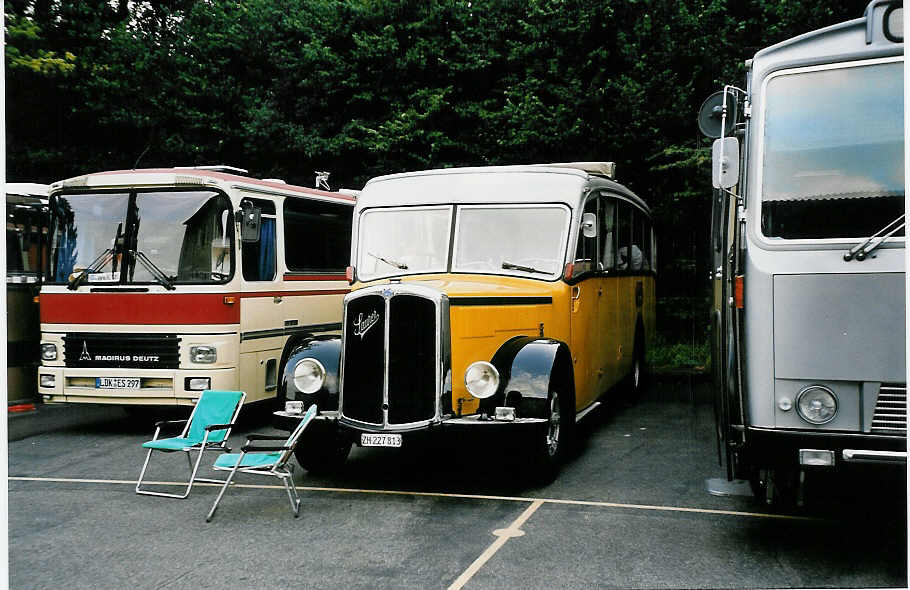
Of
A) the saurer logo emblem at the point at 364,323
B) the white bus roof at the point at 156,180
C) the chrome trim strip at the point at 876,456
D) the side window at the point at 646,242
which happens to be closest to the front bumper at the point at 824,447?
the chrome trim strip at the point at 876,456

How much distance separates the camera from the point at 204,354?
10273 millimetres

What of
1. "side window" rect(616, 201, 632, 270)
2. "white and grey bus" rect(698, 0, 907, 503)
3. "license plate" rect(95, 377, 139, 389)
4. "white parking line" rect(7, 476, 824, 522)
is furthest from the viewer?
"side window" rect(616, 201, 632, 270)

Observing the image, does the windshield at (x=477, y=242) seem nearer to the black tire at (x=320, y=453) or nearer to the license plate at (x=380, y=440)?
the black tire at (x=320, y=453)

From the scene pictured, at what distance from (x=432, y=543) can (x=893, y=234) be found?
3.35 metres

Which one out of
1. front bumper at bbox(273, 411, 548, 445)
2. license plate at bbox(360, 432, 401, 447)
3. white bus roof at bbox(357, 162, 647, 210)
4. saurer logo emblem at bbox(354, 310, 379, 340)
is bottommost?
license plate at bbox(360, 432, 401, 447)

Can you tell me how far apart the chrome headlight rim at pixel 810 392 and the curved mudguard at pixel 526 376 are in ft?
7.90

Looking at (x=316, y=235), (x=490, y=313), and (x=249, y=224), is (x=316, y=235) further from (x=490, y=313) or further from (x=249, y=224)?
(x=490, y=313)

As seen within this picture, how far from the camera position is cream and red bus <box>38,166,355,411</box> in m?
10.2

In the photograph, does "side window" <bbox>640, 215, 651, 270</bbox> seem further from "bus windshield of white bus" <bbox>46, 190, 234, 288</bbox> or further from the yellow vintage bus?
"bus windshield of white bus" <bbox>46, 190, 234, 288</bbox>

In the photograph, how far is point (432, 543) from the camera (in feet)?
20.3

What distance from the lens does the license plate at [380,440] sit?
7188 millimetres

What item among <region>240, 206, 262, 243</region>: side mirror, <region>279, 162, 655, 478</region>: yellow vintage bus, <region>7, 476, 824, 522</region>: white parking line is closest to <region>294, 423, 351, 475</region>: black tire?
<region>279, 162, 655, 478</region>: yellow vintage bus

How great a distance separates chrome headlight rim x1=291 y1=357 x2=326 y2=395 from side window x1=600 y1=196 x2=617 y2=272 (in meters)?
3.57

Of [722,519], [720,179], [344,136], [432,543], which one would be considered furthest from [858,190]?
[344,136]
